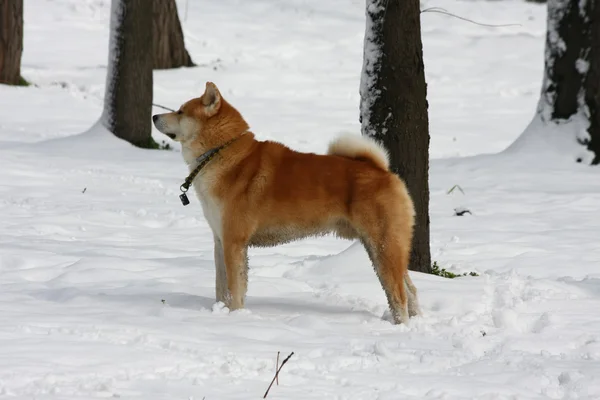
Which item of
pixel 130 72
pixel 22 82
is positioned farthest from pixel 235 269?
pixel 22 82

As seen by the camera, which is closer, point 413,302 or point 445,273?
point 413,302

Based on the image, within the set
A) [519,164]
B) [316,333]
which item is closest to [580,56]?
[519,164]

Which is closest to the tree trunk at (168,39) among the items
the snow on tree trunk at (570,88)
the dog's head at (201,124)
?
the snow on tree trunk at (570,88)

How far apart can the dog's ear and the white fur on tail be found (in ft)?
2.81

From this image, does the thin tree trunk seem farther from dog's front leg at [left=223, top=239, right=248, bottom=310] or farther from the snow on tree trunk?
dog's front leg at [left=223, top=239, right=248, bottom=310]

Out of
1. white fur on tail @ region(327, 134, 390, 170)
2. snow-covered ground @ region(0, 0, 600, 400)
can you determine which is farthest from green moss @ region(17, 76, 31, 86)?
white fur on tail @ region(327, 134, 390, 170)

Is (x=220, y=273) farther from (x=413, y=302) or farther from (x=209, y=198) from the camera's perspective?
(x=413, y=302)

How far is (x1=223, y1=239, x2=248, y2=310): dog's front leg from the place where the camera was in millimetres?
5727

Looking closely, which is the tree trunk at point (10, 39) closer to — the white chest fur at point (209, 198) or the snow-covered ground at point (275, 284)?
the snow-covered ground at point (275, 284)

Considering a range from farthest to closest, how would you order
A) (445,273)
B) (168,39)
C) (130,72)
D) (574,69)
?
(168,39)
(130,72)
(574,69)
(445,273)

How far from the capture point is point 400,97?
7.02 meters

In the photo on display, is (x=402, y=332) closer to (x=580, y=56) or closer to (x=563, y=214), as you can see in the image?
(x=563, y=214)

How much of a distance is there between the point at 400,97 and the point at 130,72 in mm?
7320

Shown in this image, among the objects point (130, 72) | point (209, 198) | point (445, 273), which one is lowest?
point (445, 273)
